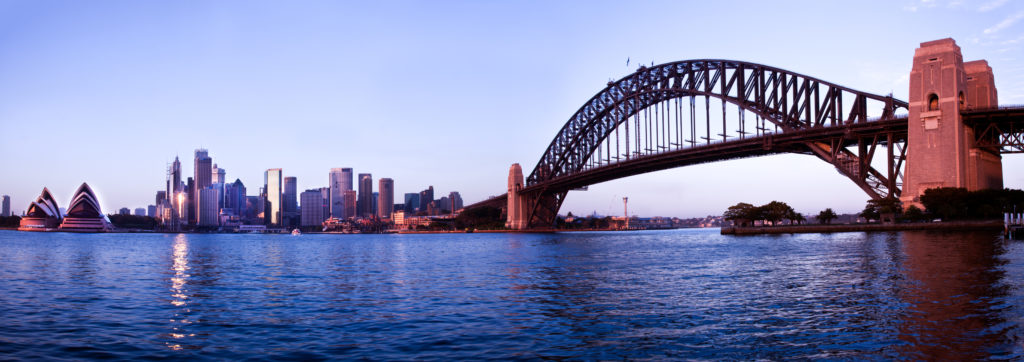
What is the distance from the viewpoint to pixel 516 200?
141 m

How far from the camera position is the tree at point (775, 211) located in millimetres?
88938

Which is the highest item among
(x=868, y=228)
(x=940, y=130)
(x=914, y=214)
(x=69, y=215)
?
(x=940, y=130)

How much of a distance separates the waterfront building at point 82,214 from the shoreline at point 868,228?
164m

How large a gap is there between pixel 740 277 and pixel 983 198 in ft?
144

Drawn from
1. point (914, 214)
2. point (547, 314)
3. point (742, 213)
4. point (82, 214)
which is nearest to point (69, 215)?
point (82, 214)

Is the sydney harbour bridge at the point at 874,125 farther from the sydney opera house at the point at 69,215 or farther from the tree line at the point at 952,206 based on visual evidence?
the sydney opera house at the point at 69,215

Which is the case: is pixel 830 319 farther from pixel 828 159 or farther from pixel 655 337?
pixel 828 159

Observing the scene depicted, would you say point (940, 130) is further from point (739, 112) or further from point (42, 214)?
point (42, 214)

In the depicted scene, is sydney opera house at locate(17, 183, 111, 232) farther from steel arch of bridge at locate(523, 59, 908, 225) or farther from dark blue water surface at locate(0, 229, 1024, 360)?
dark blue water surface at locate(0, 229, 1024, 360)

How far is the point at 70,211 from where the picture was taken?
184 m

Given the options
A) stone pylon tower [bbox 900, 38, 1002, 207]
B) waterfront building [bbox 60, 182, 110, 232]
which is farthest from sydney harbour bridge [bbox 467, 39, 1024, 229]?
waterfront building [bbox 60, 182, 110, 232]

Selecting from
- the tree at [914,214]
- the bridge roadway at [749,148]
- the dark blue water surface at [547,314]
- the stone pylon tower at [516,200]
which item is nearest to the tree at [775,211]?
the bridge roadway at [749,148]

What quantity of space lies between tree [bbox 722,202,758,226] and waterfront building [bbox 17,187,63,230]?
177 m

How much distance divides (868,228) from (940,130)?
42.0ft
